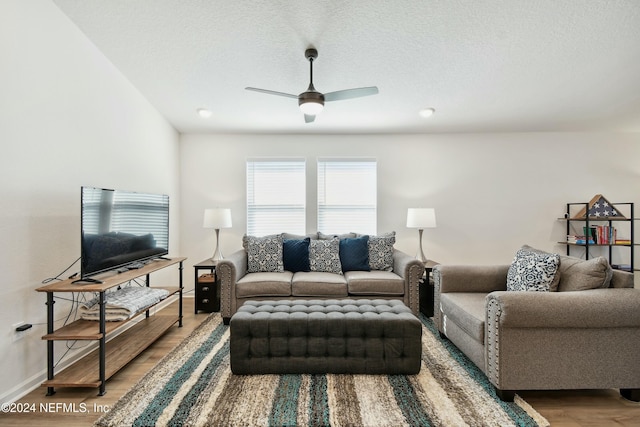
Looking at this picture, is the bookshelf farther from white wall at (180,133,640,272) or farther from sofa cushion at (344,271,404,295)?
sofa cushion at (344,271,404,295)

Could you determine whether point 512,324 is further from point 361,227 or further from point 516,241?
point 516,241

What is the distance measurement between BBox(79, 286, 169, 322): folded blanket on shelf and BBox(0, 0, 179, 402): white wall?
265 millimetres

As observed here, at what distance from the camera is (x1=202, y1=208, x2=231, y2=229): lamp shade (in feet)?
12.7

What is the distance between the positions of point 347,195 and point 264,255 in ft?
5.17

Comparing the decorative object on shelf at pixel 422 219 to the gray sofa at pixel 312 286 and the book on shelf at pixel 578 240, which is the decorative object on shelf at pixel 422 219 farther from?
the book on shelf at pixel 578 240

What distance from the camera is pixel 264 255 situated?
A: 3557mm

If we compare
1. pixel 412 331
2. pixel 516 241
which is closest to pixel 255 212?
pixel 412 331

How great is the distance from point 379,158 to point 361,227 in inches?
42.6

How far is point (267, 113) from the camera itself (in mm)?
3723

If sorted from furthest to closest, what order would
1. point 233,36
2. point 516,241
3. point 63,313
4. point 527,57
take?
point 516,241
point 527,57
point 233,36
point 63,313

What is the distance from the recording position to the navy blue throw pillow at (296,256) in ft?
11.8

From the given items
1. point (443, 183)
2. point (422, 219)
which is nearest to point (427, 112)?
point (443, 183)

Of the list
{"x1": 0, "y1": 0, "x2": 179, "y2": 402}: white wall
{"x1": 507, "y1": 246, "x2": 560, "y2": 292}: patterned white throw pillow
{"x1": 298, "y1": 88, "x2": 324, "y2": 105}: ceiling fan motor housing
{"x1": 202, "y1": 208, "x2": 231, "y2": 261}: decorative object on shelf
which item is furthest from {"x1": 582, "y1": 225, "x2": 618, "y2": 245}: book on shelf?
{"x1": 0, "y1": 0, "x2": 179, "y2": 402}: white wall

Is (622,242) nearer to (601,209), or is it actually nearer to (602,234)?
(602,234)
